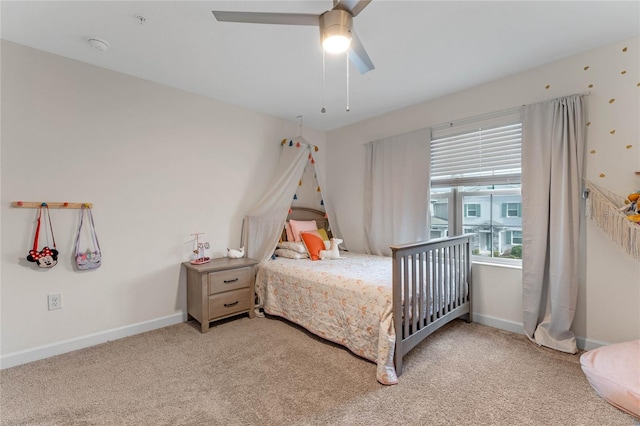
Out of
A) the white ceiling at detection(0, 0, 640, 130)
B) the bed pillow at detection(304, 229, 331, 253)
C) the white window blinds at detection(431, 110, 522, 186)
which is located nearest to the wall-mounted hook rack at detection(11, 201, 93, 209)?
the white ceiling at detection(0, 0, 640, 130)

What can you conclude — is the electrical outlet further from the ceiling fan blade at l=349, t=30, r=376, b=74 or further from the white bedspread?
the ceiling fan blade at l=349, t=30, r=376, b=74

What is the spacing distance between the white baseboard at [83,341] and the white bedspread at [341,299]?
915 millimetres

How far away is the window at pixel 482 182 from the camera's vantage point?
2.57 meters

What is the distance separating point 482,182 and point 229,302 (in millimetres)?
2703

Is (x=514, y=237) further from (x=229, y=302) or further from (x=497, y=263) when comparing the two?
(x=229, y=302)

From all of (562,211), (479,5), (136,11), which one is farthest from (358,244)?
(136,11)

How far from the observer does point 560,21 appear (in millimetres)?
1791

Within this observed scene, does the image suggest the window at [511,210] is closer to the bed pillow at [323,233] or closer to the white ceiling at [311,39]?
the white ceiling at [311,39]

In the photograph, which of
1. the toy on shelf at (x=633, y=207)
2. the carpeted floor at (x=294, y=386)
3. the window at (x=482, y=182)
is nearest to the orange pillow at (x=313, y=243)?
the carpeted floor at (x=294, y=386)

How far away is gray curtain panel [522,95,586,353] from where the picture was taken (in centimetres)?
213

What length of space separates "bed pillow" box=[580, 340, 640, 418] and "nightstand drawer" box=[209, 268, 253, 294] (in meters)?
2.66

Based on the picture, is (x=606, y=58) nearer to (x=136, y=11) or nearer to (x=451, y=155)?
(x=451, y=155)

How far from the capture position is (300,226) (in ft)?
11.6

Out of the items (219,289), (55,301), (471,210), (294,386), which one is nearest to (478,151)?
(471,210)
